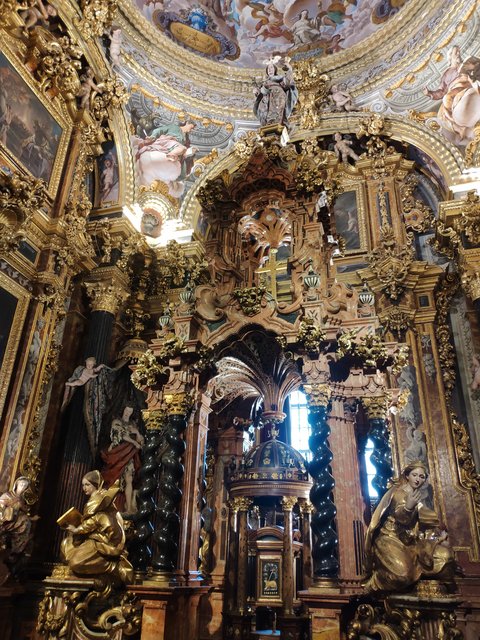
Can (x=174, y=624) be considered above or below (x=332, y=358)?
below

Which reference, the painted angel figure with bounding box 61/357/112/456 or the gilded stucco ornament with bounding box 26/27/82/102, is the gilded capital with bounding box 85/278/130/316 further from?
the gilded stucco ornament with bounding box 26/27/82/102

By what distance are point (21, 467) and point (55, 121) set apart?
7372 mm

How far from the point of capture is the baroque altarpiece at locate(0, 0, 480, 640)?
6555 millimetres

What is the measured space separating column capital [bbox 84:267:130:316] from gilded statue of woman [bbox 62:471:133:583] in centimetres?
567

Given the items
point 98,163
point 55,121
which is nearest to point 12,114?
point 55,121

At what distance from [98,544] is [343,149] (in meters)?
11.9

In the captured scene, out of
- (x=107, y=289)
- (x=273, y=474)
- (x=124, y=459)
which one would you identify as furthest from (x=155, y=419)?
(x=107, y=289)

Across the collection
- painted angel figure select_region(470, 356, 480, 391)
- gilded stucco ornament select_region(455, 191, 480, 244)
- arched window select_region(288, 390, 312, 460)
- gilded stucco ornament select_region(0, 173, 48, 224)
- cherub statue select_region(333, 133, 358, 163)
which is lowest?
painted angel figure select_region(470, 356, 480, 391)

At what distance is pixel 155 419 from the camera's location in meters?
7.98

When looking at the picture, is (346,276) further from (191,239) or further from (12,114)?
(12,114)

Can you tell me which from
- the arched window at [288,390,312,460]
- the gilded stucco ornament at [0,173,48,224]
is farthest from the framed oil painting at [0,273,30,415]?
the arched window at [288,390,312,460]

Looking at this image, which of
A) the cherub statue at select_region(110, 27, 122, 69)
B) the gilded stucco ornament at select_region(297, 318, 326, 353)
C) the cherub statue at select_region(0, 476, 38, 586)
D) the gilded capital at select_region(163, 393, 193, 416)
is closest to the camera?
the gilded stucco ornament at select_region(297, 318, 326, 353)

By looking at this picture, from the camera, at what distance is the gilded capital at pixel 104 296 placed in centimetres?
1152

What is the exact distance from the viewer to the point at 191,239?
14.2 meters
